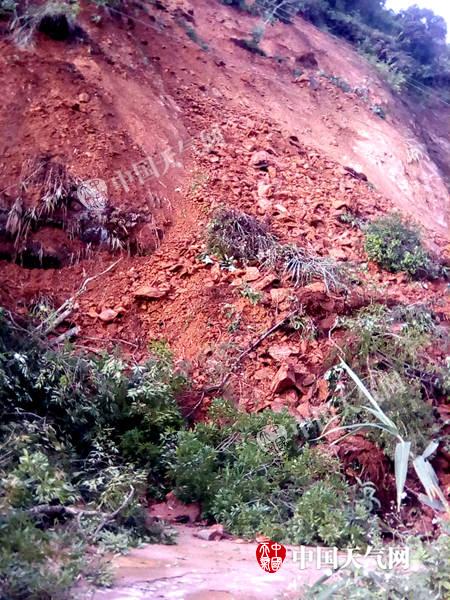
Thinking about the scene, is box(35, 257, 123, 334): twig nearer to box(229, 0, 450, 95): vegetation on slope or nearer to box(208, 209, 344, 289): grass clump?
box(208, 209, 344, 289): grass clump

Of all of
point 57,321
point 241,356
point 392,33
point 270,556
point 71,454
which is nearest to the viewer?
point 270,556

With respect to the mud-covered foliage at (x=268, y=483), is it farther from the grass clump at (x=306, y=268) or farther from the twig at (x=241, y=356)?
the grass clump at (x=306, y=268)

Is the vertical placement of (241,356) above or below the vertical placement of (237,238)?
below

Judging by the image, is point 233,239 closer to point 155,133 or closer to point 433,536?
point 155,133

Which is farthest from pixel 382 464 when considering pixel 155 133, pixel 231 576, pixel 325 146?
pixel 325 146

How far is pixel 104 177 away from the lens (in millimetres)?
6059

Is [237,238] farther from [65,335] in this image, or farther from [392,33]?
[392,33]

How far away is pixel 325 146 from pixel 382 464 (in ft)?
16.5

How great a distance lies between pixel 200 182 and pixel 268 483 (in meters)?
3.38

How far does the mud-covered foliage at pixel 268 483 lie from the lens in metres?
3.71

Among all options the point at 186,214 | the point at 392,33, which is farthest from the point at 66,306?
the point at 392,33

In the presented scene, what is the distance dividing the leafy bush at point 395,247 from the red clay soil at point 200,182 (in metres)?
0.13

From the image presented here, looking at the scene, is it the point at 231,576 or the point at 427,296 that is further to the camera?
the point at 427,296

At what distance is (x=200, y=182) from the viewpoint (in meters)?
6.57
